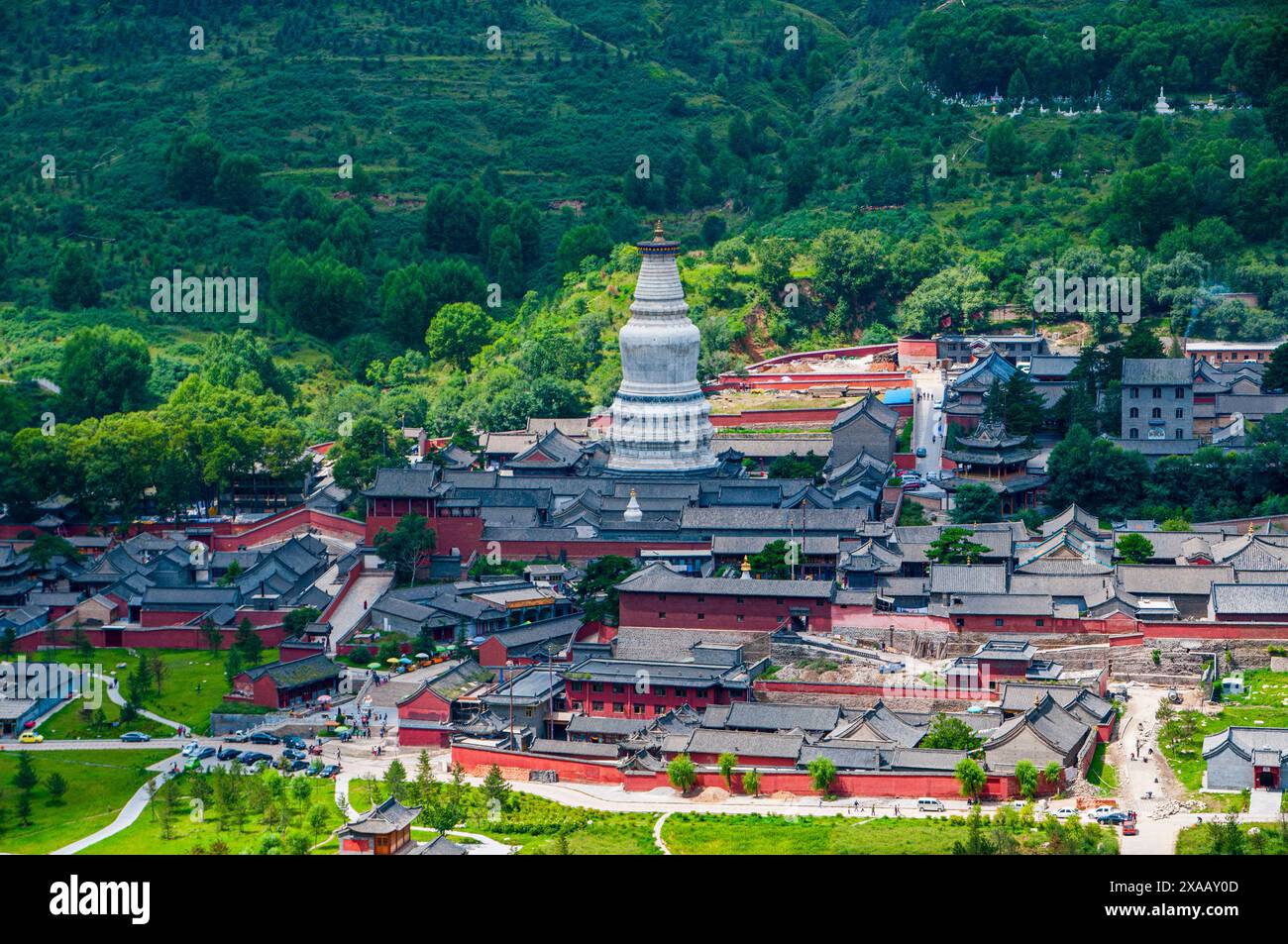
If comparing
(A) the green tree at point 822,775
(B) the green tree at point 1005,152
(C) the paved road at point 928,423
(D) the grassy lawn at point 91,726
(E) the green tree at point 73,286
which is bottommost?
(D) the grassy lawn at point 91,726

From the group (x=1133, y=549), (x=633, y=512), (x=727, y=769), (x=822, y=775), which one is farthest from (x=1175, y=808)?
(x=633, y=512)

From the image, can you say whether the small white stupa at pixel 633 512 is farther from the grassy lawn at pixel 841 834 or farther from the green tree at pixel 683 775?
the grassy lawn at pixel 841 834

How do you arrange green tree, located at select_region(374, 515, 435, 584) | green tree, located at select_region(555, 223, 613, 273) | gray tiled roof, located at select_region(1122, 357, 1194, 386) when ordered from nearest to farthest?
green tree, located at select_region(374, 515, 435, 584)
gray tiled roof, located at select_region(1122, 357, 1194, 386)
green tree, located at select_region(555, 223, 613, 273)

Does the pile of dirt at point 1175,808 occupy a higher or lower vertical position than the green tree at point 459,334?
→ lower

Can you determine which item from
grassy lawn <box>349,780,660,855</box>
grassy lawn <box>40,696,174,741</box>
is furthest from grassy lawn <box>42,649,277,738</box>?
grassy lawn <box>349,780,660,855</box>

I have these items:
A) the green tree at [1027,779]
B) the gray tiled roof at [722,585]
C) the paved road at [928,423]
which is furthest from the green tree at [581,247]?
the green tree at [1027,779]

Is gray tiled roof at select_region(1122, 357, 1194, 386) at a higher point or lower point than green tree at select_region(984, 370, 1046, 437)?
higher

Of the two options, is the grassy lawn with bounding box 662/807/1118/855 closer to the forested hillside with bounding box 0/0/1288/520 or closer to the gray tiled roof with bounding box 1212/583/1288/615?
the gray tiled roof with bounding box 1212/583/1288/615

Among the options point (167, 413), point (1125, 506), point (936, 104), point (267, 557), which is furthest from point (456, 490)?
point (936, 104)
